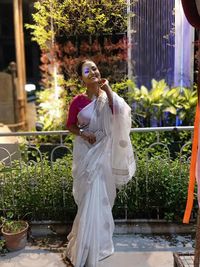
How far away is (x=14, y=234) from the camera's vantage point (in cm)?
351

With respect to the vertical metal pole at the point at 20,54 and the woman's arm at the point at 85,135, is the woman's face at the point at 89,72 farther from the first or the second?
the vertical metal pole at the point at 20,54

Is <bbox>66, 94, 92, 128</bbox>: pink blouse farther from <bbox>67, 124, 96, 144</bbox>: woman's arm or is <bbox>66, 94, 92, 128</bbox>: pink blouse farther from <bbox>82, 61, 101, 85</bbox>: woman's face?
<bbox>82, 61, 101, 85</bbox>: woman's face

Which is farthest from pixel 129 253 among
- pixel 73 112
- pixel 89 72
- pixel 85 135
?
pixel 89 72

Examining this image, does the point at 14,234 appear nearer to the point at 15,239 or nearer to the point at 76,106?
the point at 15,239

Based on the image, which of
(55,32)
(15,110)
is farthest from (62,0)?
(15,110)

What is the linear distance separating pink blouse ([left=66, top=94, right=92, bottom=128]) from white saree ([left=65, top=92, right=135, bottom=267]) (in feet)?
0.15

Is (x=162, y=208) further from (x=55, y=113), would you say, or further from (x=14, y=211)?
(x=55, y=113)

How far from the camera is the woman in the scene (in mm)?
3178

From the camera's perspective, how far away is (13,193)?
3891 mm

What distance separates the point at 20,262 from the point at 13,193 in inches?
28.8

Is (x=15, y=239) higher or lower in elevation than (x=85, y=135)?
lower

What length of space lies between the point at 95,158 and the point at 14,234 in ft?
3.46

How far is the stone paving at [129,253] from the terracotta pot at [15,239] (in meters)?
0.05

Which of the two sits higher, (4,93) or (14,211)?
(4,93)
